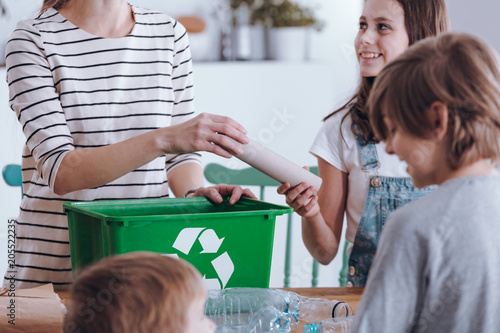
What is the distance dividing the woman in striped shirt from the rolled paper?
0.09 metres

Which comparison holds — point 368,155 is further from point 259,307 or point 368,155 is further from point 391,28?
point 259,307

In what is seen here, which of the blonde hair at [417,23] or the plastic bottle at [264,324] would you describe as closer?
the plastic bottle at [264,324]

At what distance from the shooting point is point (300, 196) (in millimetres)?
1252

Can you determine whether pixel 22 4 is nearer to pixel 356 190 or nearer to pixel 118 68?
pixel 118 68

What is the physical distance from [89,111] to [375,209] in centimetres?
67

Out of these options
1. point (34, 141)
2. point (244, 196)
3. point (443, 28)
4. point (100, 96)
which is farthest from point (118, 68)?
point (443, 28)

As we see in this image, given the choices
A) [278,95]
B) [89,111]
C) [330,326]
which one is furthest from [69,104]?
[278,95]

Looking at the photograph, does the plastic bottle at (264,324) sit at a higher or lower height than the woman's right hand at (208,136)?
lower

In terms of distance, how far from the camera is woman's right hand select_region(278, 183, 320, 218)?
1219 millimetres

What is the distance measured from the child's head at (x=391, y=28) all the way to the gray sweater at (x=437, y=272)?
73cm

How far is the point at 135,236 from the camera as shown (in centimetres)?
102

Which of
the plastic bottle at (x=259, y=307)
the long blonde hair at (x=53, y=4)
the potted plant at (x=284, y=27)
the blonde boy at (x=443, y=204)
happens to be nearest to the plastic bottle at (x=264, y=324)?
the plastic bottle at (x=259, y=307)

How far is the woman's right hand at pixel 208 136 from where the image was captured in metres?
1.11

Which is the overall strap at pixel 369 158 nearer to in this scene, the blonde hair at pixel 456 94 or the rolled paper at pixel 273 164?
the rolled paper at pixel 273 164
